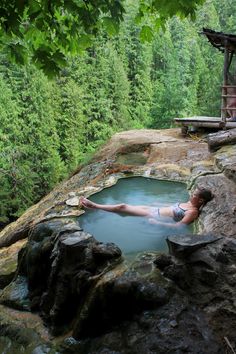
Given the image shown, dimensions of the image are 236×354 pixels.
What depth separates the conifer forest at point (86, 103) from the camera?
27016 mm

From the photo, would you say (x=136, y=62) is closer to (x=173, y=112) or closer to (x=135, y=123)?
(x=135, y=123)

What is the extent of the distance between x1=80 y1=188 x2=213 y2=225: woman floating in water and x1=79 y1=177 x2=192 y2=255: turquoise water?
10 centimetres

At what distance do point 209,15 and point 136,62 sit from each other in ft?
60.1


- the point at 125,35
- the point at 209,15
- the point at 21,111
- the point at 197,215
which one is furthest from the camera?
the point at 209,15

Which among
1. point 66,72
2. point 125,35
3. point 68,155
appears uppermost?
point 125,35

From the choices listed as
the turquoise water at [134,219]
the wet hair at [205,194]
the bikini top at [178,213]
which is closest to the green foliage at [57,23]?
the turquoise water at [134,219]

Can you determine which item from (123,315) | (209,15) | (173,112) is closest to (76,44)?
(123,315)

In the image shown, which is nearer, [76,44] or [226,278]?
[76,44]

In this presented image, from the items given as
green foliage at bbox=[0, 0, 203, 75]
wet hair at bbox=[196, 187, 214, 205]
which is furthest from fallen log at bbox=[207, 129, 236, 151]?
green foliage at bbox=[0, 0, 203, 75]

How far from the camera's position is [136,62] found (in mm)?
45219

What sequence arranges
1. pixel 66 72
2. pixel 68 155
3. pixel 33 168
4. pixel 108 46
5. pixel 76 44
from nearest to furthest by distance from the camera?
pixel 76 44
pixel 33 168
pixel 68 155
pixel 66 72
pixel 108 46

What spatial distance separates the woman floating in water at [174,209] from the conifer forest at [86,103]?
1398 centimetres

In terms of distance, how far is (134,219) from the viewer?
727 cm

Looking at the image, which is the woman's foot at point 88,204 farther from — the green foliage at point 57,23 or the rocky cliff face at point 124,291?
the green foliage at point 57,23
